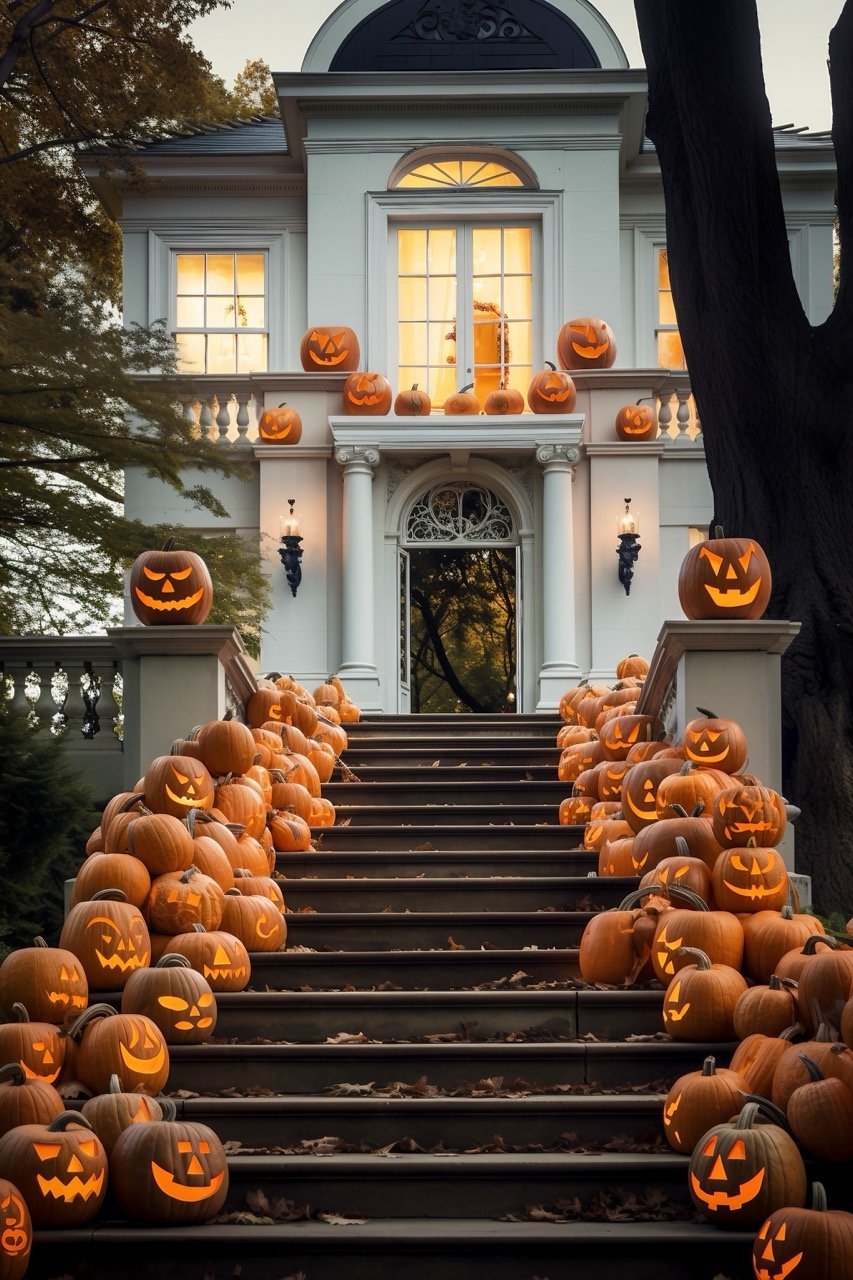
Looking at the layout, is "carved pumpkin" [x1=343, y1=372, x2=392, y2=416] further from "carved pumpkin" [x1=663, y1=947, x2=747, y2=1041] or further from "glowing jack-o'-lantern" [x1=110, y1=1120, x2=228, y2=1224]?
"glowing jack-o'-lantern" [x1=110, y1=1120, x2=228, y2=1224]

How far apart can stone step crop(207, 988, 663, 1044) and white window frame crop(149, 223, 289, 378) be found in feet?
39.8

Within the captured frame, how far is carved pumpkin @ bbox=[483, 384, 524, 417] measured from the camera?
56.4 ft

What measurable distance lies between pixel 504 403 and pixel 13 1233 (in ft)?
42.1

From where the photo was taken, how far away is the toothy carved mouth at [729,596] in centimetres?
855

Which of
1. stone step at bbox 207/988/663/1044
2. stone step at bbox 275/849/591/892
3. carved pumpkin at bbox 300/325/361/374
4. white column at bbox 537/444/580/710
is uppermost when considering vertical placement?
carved pumpkin at bbox 300/325/361/374

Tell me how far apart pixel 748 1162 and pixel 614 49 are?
14.7 meters

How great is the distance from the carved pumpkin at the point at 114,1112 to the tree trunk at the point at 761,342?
214 inches

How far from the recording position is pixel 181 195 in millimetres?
18609

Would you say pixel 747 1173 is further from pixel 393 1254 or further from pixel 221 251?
pixel 221 251

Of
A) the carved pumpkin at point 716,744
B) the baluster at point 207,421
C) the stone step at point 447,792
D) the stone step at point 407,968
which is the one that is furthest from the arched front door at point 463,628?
the stone step at point 407,968

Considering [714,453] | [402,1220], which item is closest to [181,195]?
[714,453]

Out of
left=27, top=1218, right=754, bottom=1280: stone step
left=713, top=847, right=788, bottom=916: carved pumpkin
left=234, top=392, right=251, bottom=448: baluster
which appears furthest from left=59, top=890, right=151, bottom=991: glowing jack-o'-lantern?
left=234, top=392, right=251, bottom=448: baluster

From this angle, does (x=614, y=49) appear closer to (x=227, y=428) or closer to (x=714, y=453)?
(x=227, y=428)

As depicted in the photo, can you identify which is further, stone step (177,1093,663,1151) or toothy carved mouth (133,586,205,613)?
toothy carved mouth (133,586,205,613)
